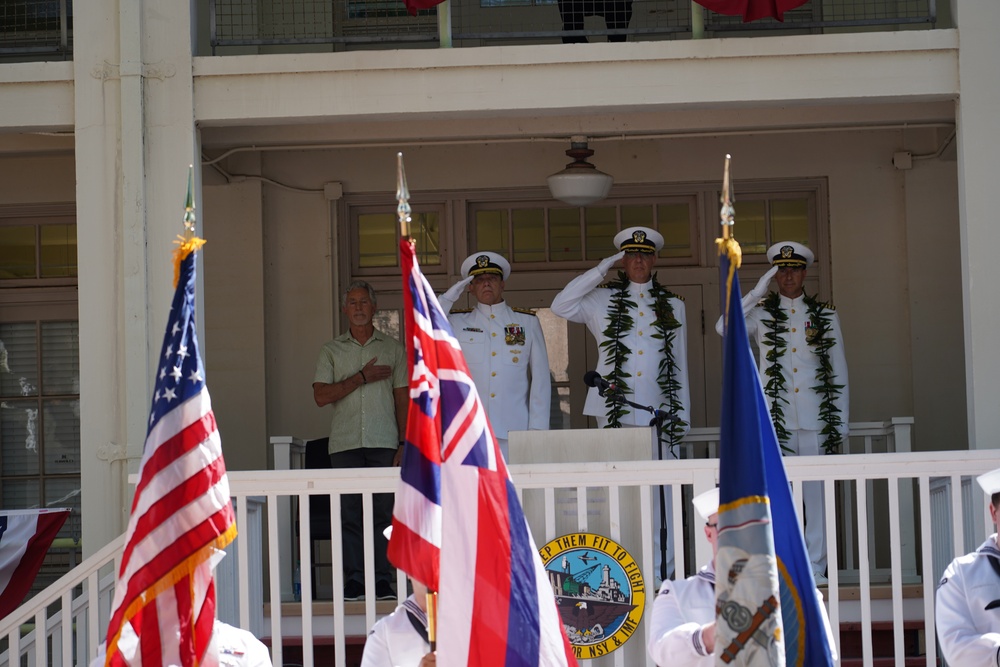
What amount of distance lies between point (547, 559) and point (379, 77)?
311cm

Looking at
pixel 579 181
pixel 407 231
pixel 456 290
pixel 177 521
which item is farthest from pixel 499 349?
pixel 407 231

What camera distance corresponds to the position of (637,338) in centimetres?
952

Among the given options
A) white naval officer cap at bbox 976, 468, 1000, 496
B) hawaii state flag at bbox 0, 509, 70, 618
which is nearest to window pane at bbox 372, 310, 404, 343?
hawaii state flag at bbox 0, 509, 70, 618

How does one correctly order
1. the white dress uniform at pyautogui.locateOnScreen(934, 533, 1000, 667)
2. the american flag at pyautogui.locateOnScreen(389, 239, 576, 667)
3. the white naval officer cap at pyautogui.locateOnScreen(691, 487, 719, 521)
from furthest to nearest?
the white dress uniform at pyautogui.locateOnScreen(934, 533, 1000, 667)
the white naval officer cap at pyautogui.locateOnScreen(691, 487, 719, 521)
the american flag at pyautogui.locateOnScreen(389, 239, 576, 667)

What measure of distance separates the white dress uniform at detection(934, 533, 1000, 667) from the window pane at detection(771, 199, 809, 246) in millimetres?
5726

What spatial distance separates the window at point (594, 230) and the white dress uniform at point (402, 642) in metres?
6.27

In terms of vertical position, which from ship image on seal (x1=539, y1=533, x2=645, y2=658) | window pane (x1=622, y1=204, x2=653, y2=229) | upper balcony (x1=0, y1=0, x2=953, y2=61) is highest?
upper balcony (x1=0, y1=0, x2=953, y2=61)

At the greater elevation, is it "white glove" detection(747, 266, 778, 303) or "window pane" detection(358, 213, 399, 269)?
"window pane" detection(358, 213, 399, 269)

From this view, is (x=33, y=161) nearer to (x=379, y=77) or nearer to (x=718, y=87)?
(x=379, y=77)

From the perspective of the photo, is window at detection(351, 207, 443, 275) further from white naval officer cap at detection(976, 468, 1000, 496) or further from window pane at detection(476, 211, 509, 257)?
white naval officer cap at detection(976, 468, 1000, 496)

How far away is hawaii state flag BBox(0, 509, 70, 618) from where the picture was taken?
8.36 meters

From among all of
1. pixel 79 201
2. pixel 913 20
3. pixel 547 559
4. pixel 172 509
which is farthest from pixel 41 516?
pixel 913 20

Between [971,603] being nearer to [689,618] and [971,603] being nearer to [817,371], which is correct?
[689,618]

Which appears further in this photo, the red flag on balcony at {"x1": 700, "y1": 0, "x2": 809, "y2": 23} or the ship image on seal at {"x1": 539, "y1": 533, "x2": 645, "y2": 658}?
the red flag on balcony at {"x1": 700, "y1": 0, "x2": 809, "y2": 23}
